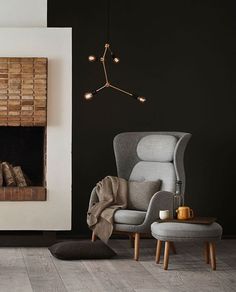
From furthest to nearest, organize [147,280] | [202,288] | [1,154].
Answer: [1,154] → [147,280] → [202,288]

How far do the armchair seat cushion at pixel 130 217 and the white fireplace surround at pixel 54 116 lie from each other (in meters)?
0.93

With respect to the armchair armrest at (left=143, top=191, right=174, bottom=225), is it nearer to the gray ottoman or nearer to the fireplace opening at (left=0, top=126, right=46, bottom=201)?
the gray ottoman

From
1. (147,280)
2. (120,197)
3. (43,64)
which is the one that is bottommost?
(147,280)

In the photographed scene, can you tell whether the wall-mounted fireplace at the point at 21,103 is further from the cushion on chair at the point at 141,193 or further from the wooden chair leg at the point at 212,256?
the wooden chair leg at the point at 212,256

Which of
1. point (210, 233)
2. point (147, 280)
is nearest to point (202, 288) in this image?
point (147, 280)

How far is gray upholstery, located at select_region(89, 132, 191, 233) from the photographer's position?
6.65 m

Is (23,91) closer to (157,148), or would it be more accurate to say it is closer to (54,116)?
(54,116)

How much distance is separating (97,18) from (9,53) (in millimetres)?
1165

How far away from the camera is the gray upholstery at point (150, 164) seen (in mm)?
6648

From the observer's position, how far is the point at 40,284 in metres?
5.31

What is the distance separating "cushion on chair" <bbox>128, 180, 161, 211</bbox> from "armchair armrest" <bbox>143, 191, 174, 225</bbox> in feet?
1.22

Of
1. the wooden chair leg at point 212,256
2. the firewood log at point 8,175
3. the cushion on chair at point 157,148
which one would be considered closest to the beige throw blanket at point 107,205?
the cushion on chair at point 157,148

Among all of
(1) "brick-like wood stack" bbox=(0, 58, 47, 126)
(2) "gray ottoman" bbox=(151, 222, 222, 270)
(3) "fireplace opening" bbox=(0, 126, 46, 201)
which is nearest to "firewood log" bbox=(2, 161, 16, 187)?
(3) "fireplace opening" bbox=(0, 126, 46, 201)

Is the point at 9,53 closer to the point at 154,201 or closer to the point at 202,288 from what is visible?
the point at 154,201
